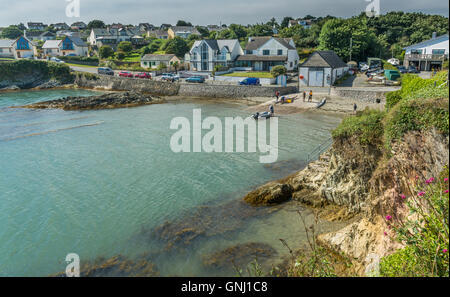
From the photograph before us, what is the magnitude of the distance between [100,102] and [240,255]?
47.3 m

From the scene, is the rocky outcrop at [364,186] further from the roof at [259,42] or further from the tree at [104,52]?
the tree at [104,52]

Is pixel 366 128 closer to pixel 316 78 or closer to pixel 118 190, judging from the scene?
pixel 118 190

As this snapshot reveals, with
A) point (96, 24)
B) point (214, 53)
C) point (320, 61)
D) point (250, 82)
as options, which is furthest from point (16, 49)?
point (320, 61)

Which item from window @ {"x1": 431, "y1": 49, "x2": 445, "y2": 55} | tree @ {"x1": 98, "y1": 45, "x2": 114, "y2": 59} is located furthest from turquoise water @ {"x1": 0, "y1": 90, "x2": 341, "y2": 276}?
tree @ {"x1": 98, "y1": 45, "x2": 114, "y2": 59}

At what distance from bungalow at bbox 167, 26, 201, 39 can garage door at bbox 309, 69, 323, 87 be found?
100 metres

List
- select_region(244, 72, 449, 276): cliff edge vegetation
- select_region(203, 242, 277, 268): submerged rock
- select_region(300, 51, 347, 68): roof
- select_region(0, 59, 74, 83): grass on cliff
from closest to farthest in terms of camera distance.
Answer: select_region(244, 72, 449, 276): cliff edge vegetation < select_region(203, 242, 277, 268): submerged rock < select_region(300, 51, 347, 68): roof < select_region(0, 59, 74, 83): grass on cliff

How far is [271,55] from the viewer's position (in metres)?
71.2

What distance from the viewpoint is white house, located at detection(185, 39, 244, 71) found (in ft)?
250

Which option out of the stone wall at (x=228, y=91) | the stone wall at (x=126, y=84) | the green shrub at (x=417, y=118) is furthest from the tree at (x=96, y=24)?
the green shrub at (x=417, y=118)

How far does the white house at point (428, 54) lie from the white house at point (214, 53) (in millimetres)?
36600

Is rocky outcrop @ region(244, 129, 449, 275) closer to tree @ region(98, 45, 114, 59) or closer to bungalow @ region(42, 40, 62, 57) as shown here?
tree @ region(98, 45, 114, 59)

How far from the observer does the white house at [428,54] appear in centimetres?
5108
